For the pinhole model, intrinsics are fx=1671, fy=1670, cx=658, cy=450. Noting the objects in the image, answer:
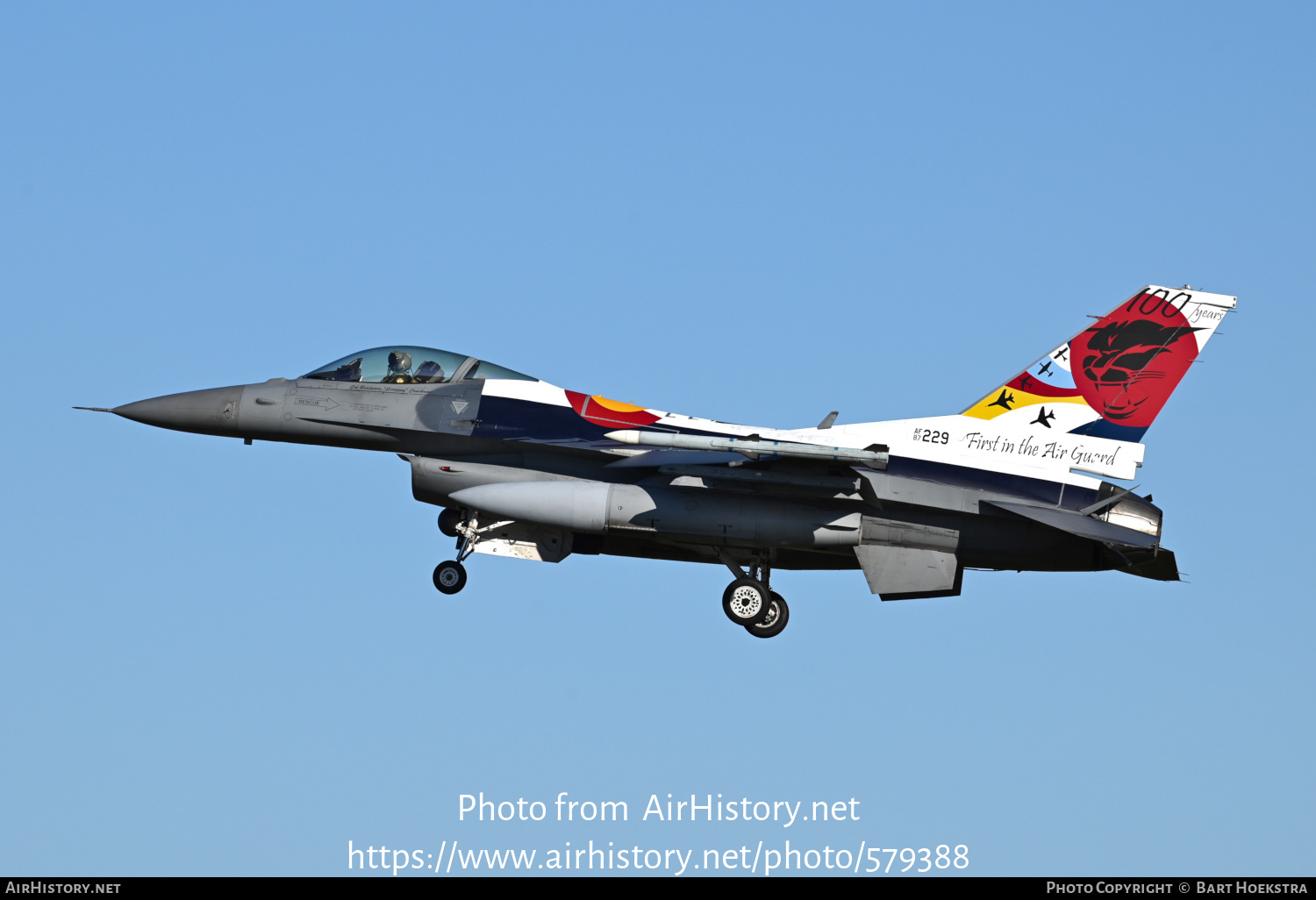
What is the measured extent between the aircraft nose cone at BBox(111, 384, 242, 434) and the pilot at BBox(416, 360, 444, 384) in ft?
7.93

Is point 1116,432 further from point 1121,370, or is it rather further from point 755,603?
point 755,603

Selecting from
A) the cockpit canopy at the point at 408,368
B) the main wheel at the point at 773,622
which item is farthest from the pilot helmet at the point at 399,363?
A: the main wheel at the point at 773,622

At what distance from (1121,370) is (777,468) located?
4627 mm

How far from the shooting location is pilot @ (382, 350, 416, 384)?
22.2 m

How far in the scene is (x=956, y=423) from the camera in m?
21.3

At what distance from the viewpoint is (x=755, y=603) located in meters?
21.3

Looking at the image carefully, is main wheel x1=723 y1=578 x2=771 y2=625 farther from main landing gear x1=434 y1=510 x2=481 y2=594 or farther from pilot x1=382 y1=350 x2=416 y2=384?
pilot x1=382 y1=350 x2=416 y2=384

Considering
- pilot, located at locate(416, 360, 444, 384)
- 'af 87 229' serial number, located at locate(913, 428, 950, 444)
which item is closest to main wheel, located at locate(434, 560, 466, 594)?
pilot, located at locate(416, 360, 444, 384)

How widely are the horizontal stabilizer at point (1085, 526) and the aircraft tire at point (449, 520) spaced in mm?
7092

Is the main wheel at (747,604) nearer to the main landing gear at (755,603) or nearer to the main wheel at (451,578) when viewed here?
the main landing gear at (755,603)

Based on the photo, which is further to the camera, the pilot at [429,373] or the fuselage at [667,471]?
the pilot at [429,373]

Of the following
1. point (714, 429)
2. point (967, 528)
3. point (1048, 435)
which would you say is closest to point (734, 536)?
point (714, 429)

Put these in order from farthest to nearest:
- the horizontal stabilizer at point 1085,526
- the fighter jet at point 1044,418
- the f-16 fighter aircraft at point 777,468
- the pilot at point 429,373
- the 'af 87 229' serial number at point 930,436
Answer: the pilot at point 429,373 < the 'af 87 229' serial number at point 930,436 < the fighter jet at point 1044,418 < the f-16 fighter aircraft at point 777,468 < the horizontal stabilizer at point 1085,526

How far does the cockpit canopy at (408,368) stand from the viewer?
22.2m
